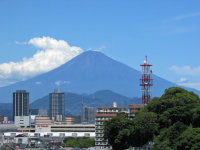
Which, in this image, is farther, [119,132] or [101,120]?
[101,120]

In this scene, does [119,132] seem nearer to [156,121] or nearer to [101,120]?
[156,121]

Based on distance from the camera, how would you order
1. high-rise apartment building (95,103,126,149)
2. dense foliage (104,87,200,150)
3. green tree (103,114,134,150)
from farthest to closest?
high-rise apartment building (95,103,126,149), green tree (103,114,134,150), dense foliage (104,87,200,150)

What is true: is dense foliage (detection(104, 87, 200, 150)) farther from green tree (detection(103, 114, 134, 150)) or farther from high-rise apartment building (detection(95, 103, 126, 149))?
high-rise apartment building (detection(95, 103, 126, 149))

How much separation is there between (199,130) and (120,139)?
19036 mm

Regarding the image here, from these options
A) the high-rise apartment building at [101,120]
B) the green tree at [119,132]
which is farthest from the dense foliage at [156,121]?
the high-rise apartment building at [101,120]

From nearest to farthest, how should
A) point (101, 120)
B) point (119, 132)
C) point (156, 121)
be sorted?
1. point (156, 121)
2. point (119, 132)
3. point (101, 120)

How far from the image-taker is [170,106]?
85250mm

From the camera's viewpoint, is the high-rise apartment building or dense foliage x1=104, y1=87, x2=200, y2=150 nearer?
dense foliage x1=104, y1=87, x2=200, y2=150

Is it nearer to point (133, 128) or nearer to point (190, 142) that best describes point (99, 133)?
point (133, 128)

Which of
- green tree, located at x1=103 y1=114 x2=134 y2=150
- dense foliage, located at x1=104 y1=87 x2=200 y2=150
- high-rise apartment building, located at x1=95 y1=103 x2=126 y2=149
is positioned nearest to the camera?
dense foliage, located at x1=104 y1=87 x2=200 y2=150

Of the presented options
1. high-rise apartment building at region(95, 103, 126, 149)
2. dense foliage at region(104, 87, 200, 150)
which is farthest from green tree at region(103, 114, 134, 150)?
high-rise apartment building at region(95, 103, 126, 149)

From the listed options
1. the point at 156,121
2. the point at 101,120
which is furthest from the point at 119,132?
the point at 101,120

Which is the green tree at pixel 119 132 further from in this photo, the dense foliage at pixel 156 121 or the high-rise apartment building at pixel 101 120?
the high-rise apartment building at pixel 101 120

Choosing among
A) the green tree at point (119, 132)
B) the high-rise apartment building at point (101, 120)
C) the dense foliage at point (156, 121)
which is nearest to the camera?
the dense foliage at point (156, 121)
